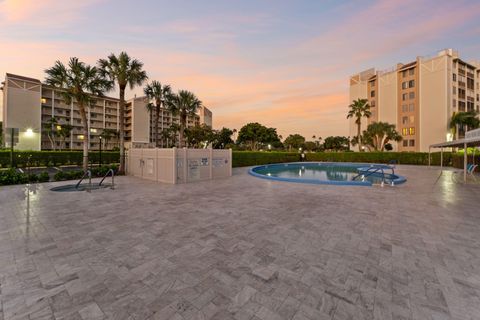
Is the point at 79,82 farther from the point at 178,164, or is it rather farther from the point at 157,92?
the point at 178,164

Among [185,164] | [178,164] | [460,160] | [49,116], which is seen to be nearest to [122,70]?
[178,164]

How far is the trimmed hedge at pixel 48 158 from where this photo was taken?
21.7 meters

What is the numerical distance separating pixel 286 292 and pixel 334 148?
9338cm

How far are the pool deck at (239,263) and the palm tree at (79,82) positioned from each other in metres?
11.0

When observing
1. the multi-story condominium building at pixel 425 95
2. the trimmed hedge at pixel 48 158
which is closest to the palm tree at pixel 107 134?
the trimmed hedge at pixel 48 158

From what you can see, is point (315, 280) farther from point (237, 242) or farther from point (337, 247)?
point (237, 242)

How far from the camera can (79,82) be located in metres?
15.0

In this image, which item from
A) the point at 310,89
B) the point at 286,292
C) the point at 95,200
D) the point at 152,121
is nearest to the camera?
the point at 286,292

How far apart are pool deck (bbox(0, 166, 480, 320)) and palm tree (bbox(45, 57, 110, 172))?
11.0 meters

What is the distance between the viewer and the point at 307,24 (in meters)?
16.4

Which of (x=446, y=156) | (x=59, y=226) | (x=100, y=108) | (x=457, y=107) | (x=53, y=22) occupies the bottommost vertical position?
(x=59, y=226)

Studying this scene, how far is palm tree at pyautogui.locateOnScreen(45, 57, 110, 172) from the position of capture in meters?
14.4

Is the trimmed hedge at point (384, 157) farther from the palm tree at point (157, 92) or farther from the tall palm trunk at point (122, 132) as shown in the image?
the tall palm trunk at point (122, 132)

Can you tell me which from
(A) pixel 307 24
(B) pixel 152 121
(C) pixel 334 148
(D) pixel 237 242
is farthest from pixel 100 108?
(C) pixel 334 148
